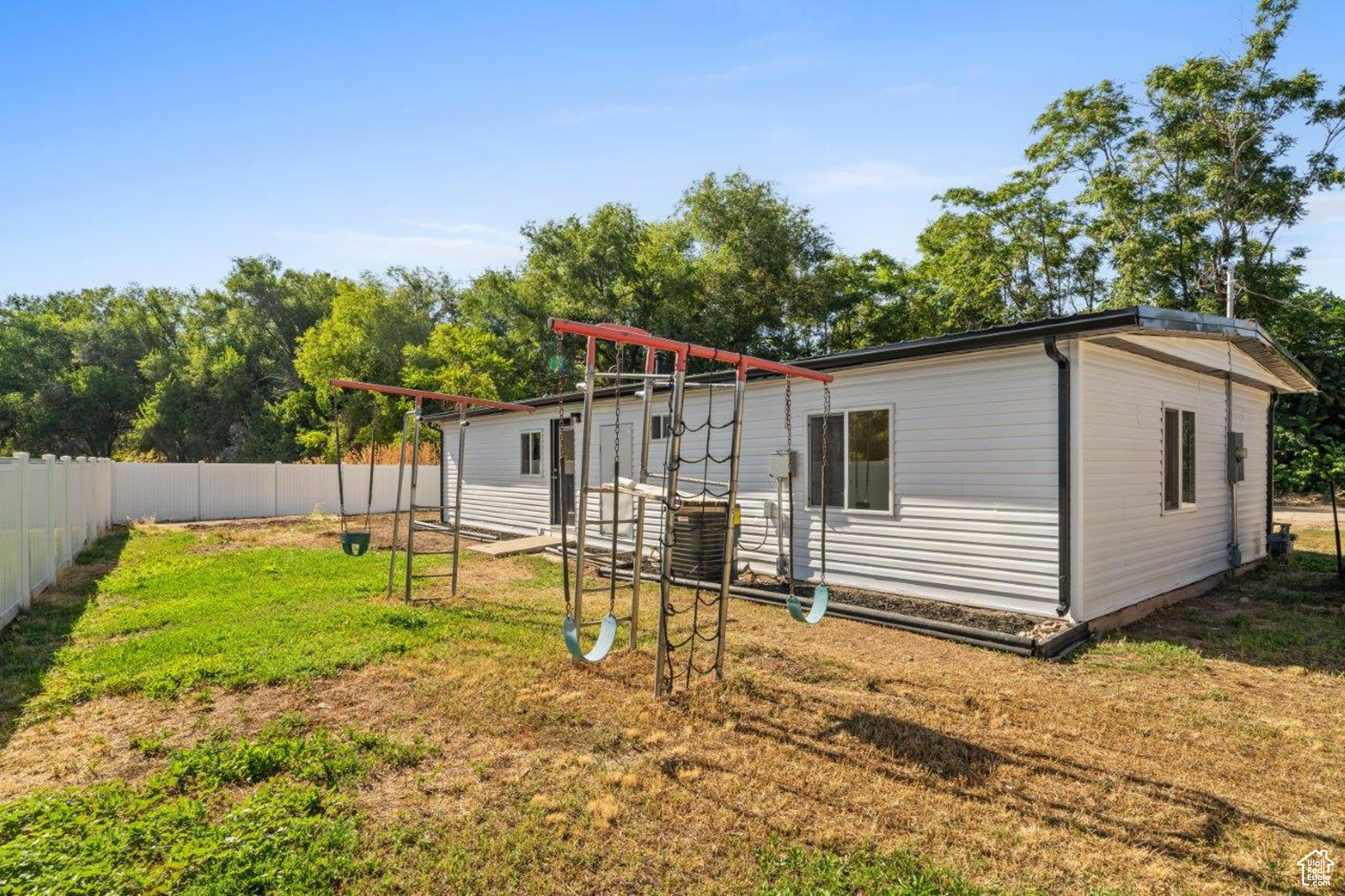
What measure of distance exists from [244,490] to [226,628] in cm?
1455

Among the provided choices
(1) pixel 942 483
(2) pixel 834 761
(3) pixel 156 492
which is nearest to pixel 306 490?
(3) pixel 156 492

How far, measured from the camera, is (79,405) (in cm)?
3562

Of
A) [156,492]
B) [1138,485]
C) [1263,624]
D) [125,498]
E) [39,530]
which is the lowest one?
[1263,624]

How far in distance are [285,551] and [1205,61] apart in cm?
2546

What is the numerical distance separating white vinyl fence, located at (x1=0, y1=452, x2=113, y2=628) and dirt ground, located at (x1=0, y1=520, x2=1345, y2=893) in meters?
3.03

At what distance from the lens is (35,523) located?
756 centimetres

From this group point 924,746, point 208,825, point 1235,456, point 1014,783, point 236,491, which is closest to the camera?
point 208,825

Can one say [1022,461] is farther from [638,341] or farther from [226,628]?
[226,628]

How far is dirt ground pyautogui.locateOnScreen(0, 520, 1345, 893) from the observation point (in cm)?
285

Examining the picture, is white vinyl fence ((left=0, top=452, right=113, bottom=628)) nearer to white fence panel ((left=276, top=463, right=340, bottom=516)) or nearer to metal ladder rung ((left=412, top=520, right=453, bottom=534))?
metal ladder rung ((left=412, top=520, right=453, bottom=534))

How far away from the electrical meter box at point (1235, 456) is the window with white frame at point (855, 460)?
17.7 ft

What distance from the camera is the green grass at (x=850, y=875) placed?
258 centimetres

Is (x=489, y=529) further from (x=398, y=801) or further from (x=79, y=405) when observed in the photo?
(x=79, y=405)

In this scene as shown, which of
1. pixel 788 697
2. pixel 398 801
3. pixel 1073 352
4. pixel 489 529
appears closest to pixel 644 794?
pixel 398 801
